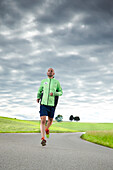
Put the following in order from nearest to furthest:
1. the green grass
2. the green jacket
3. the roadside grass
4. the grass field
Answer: the green jacket, the roadside grass, the grass field, the green grass

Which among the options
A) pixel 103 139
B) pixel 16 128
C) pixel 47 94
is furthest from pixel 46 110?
pixel 16 128

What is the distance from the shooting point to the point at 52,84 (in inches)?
317

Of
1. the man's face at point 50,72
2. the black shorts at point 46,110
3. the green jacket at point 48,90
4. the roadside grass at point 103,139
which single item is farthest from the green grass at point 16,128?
the man's face at point 50,72

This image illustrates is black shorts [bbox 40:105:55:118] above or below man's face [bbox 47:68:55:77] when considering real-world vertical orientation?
below

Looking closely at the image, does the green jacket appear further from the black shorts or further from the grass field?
the grass field

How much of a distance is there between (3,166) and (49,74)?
4.12 meters

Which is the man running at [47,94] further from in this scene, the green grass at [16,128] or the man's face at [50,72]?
the green grass at [16,128]

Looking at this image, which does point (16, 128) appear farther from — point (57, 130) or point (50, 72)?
point (50, 72)

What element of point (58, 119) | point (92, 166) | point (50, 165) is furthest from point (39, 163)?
point (58, 119)

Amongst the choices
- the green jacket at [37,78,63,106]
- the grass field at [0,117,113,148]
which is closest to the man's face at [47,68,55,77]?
the green jacket at [37,78,63,106]

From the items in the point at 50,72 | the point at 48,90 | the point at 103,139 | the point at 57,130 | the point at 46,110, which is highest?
the point at 50,72

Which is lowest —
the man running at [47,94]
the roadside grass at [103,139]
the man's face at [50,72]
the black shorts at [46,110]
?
the roadside grass at [103,139]

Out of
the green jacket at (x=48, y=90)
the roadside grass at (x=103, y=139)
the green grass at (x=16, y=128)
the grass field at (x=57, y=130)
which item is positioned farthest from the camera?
the green grass at (x=16, y=128)

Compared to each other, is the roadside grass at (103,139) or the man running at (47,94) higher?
the man running at (47,94)
